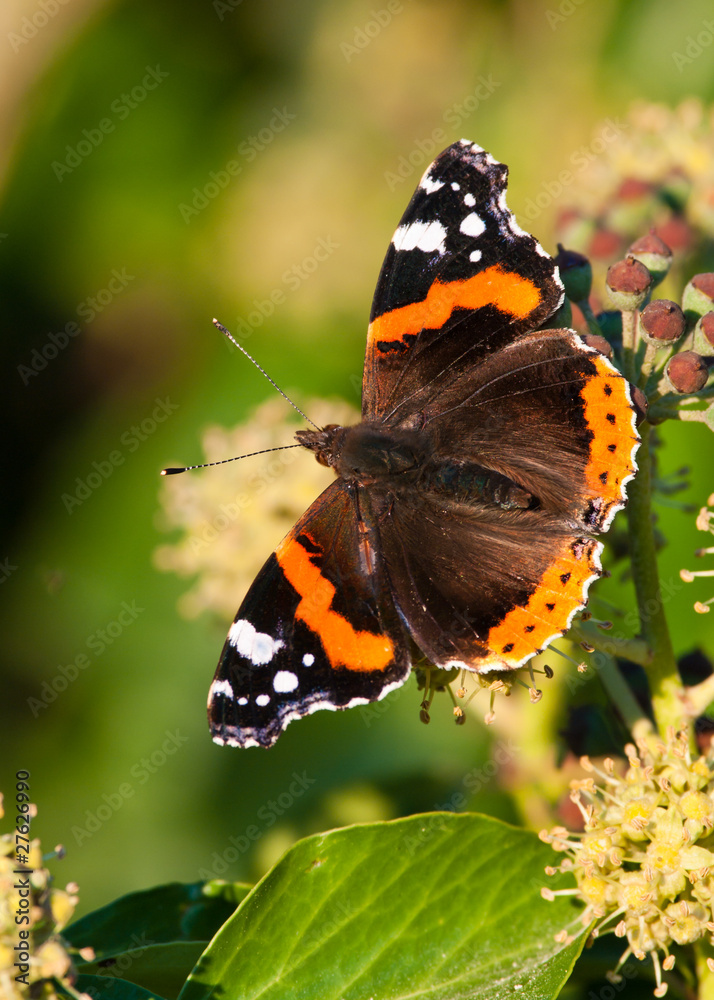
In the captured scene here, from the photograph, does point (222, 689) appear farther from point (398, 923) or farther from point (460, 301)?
point (460, 301)

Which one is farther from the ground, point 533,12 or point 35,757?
point 533,12

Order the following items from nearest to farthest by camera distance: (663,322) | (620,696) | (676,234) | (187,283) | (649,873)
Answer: (649,873) < (663,322) < (620,696) < (676,234) < (187,283)

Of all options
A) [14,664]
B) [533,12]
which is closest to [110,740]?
[14,664]

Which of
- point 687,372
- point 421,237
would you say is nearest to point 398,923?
point 687,372

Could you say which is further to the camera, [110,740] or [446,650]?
[110,740]

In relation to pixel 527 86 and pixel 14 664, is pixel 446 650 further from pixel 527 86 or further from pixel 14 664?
pixel 527 86

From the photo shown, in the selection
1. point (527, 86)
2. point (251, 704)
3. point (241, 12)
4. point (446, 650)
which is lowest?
point (446, 650)
